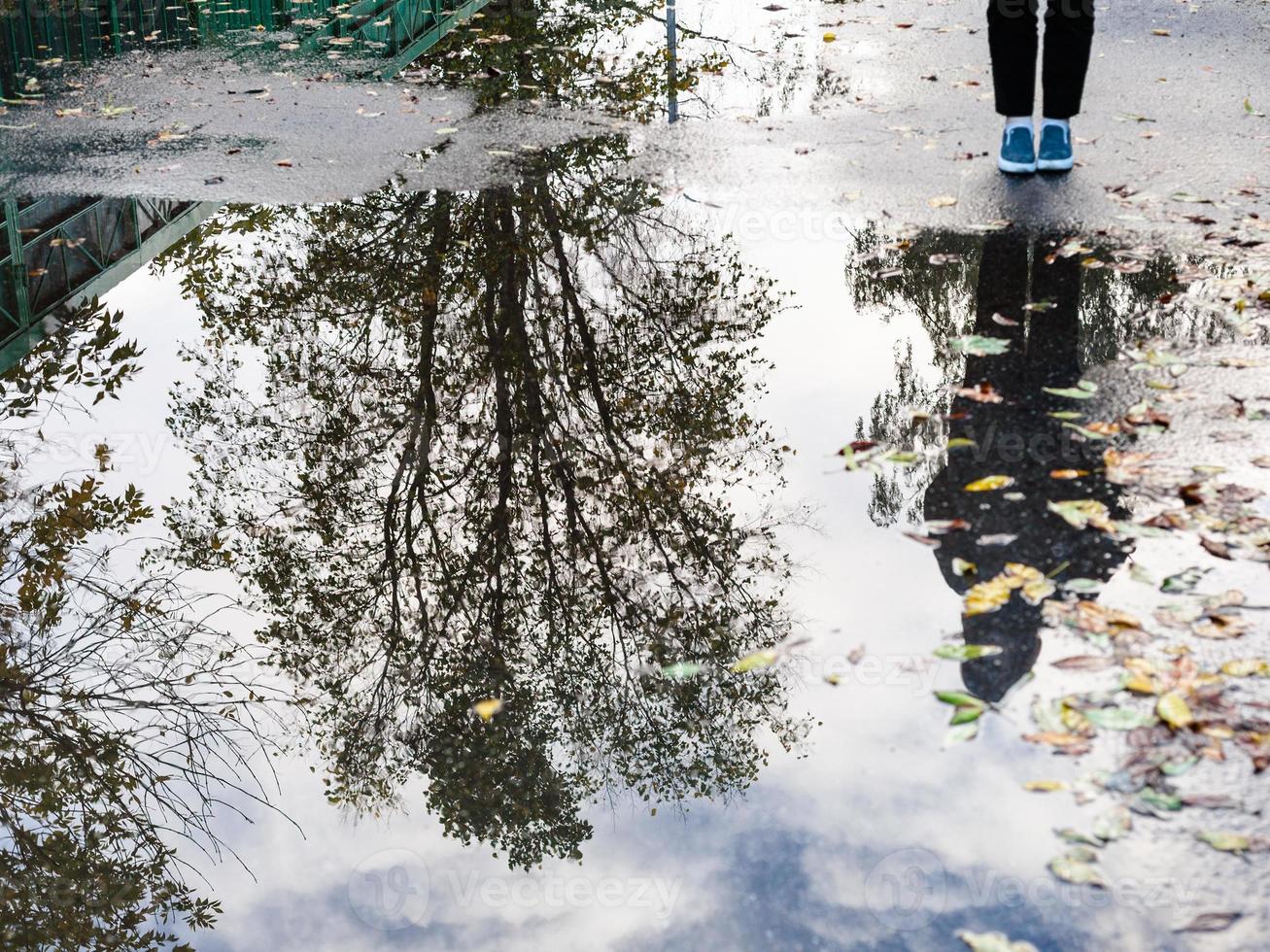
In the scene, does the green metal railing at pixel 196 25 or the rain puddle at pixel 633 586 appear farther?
the green metal railing at pixel 196 25

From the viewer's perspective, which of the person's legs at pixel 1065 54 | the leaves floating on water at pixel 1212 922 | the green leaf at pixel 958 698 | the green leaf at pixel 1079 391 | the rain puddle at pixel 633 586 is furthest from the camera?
the person's legs at pixel 1065 54

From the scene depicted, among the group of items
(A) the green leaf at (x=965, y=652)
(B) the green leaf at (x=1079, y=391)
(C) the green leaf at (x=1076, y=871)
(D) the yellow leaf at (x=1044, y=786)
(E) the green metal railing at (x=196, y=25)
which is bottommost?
(C) the green leaf at (x=1076, y=871)

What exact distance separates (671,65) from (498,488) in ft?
17.1

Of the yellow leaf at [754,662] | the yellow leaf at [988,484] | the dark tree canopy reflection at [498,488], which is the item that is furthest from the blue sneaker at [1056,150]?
the yellow leaf at [754,662]

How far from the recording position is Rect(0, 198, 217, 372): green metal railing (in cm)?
541

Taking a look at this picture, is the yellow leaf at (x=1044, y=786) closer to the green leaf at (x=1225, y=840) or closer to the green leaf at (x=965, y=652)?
the green leaf at (x=1225, y=840)

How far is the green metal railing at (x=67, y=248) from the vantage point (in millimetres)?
5414

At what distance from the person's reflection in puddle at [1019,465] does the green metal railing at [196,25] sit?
5213 millimetres

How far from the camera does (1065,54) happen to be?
19.9 ft

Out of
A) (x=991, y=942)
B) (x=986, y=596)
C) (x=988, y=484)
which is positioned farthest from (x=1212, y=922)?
(x=988, y=484)

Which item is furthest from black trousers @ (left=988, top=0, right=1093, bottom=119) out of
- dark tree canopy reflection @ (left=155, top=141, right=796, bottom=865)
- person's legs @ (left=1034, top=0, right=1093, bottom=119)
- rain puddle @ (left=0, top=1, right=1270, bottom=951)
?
dark tree canopy reflection @ (left=155, top=141, right=796, bottom=865)

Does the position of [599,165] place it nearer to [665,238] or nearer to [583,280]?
[665,238]

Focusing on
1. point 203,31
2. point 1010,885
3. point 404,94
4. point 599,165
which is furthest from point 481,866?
point 203,31

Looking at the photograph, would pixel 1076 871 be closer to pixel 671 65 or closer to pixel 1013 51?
pixel 1013 51
